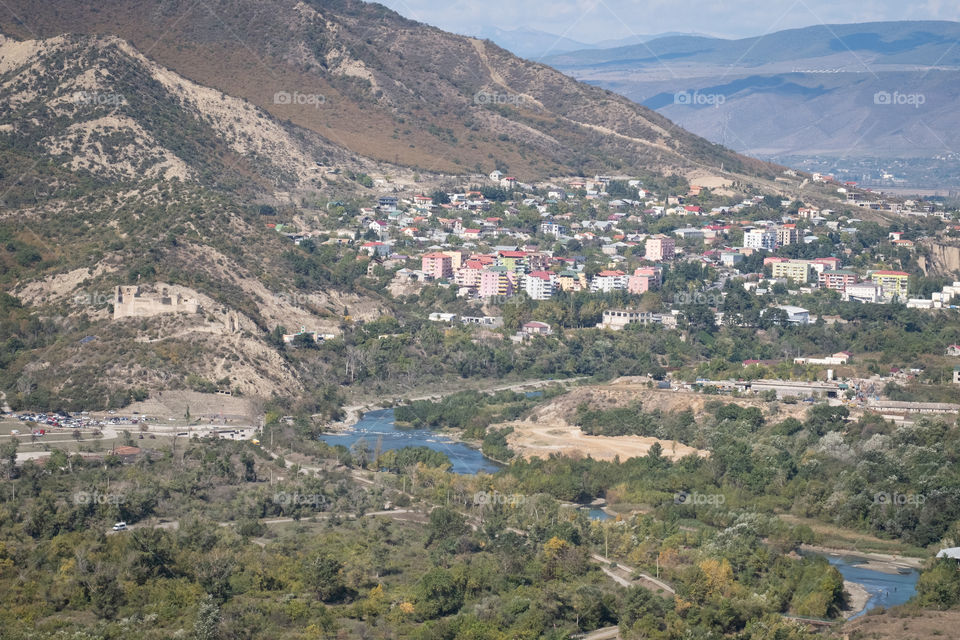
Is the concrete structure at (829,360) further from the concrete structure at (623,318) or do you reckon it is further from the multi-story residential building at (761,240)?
the multi-story residential building at (761,240)

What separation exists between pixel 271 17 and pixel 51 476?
276 feet

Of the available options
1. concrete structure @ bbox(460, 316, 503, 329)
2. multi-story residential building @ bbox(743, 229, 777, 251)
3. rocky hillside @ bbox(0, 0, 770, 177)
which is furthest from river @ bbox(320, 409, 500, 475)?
rocky hillside @ bbox(0, 0, 770, 177)

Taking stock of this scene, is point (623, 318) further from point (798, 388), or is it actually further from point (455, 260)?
point (798, 388)

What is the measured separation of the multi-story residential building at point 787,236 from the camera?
102438mm

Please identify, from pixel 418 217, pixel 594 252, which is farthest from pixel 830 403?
pixel 418 217

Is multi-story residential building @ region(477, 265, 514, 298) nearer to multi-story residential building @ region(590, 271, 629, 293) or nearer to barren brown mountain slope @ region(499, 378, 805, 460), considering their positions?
multi-story residential building @ region(590, 271, 629, 293)

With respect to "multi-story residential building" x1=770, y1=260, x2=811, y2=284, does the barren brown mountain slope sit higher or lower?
lower

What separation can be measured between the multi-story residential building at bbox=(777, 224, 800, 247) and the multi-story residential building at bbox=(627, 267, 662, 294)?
1476 cm

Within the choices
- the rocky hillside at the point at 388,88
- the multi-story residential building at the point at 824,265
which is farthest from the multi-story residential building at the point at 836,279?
the rocky hillside at the point at 388,88

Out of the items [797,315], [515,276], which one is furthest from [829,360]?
[515,276]

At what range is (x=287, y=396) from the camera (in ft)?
213

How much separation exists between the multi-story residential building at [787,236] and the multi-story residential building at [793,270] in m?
6.65

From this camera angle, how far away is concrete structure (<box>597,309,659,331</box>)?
274 ft

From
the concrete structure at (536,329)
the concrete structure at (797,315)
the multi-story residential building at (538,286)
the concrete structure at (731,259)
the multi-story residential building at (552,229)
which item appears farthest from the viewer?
the multi-story residential building at (552,229)
